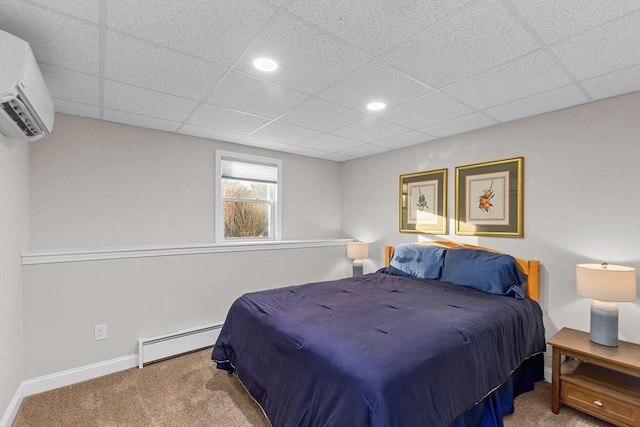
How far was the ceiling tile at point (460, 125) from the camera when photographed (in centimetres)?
287

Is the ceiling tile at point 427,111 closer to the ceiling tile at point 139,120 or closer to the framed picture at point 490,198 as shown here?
the framed picture at point 490,198

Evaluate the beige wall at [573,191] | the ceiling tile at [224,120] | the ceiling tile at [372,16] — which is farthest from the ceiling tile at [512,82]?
the ceiling tile at [224,120]

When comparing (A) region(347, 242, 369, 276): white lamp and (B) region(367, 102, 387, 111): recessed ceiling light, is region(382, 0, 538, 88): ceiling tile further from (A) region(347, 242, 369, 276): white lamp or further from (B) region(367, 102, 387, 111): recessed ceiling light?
(A) region(347, 242, 369, 276): white lamp

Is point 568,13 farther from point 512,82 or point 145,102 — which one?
point 145,102

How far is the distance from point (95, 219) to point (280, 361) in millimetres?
2384

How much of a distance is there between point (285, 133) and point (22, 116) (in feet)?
7.06

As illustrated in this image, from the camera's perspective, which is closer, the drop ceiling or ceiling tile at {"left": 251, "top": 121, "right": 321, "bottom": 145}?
the drop ceiling

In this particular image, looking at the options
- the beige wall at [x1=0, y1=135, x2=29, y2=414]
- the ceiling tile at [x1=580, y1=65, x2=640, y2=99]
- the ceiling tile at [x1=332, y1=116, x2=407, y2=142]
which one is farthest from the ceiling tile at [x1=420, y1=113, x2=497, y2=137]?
the beige wall at [x1=0, y1=135, x2=29, y2=414]

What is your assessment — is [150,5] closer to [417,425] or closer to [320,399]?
[320,399]

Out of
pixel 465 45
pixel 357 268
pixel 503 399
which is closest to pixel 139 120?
pixel 465 45

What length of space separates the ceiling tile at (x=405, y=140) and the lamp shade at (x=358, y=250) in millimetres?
1432

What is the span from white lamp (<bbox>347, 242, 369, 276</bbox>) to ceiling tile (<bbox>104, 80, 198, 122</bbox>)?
8.85 ft

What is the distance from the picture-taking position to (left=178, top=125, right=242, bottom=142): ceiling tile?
3.21 metres

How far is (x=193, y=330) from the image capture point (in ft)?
10.2
